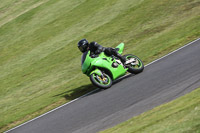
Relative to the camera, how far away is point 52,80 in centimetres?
1658

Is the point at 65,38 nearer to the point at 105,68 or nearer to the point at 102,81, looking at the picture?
the point at 105,68

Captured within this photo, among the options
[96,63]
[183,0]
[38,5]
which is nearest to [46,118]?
[96,63]

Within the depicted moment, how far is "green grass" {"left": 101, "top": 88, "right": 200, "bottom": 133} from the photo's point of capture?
6512 mm

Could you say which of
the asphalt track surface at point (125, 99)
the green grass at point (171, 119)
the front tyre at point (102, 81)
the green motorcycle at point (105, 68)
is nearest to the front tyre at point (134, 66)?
the green motorcycle at point (105, 68)

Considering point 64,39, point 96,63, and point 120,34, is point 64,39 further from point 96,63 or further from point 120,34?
point 96,63

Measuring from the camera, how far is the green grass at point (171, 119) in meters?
6.51

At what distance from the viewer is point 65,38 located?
70.8 ft

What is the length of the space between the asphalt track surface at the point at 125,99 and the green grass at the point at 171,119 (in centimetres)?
58

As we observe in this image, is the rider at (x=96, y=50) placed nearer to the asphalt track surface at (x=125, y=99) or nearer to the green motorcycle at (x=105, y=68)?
the green motorcycle at (x=105, y=68)

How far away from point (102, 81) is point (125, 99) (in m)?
2.02

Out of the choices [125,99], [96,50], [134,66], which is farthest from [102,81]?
[125,99]

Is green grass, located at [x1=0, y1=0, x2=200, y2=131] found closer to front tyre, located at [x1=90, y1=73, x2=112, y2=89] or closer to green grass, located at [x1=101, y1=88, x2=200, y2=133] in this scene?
front tyre, located at [x1=90, y1=73, x2=112, y2=89]

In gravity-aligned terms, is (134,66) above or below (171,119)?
below

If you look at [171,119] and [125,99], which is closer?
[171,119]
